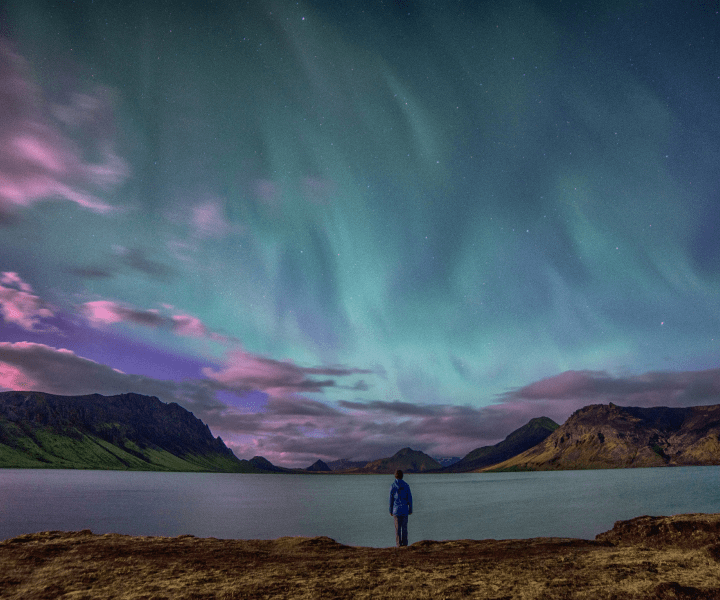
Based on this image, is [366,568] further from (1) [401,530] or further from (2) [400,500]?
(1) [401,530]

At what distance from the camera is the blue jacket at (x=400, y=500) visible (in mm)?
22467

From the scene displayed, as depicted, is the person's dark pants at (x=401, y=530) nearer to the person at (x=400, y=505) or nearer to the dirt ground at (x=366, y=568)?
the person at (x=400, y=505)

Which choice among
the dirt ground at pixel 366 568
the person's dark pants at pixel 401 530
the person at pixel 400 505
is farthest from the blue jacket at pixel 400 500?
the dirt ground at pixel 366 568

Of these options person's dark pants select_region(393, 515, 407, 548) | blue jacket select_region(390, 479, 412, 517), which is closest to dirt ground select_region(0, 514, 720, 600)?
person's dark pants select_region(393, 515, 407, 548)

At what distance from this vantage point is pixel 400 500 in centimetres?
2258

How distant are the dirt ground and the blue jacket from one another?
164 centimetres

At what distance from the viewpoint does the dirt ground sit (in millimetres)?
13180

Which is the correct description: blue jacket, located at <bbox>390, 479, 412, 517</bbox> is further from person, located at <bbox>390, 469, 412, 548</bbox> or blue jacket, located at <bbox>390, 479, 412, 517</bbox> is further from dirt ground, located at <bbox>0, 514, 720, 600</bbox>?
dirt ground, located at <bbox>0, 514, 720, 600</bbox>

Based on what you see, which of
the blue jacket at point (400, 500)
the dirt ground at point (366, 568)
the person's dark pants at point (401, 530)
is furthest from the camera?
the person's dark pants at point (401, 530)

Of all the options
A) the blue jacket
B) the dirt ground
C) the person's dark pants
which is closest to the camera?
the dirt ground

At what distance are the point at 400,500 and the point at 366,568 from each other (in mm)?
6881

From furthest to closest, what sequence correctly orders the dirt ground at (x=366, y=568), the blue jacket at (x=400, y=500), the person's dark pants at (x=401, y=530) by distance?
the person's dark pants at (x=401, y=530)
the blue jacket at (x=400, y=500)
the dirt ground at (x=366, y=568)

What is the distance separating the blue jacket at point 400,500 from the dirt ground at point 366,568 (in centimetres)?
164

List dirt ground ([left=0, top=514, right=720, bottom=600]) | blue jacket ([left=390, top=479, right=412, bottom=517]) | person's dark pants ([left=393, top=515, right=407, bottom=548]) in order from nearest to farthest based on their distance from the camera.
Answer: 1. dirt ground ([left=0, top=514, right=720, bottom=600])
2. blue jacket ([left=390, top=479, right=412, bottom=517])
3. person's dark pants ([left=393, top=515, right=407, bottom=548])
